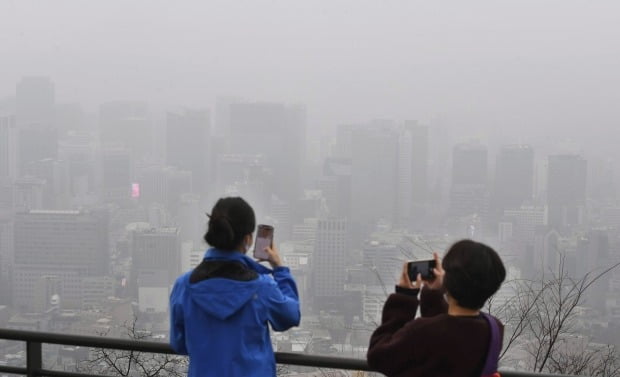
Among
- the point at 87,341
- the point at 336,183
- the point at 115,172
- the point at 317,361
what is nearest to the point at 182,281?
the point at 317,361

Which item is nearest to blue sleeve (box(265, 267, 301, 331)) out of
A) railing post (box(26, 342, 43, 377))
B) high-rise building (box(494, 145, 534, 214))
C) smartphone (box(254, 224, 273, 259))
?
smartphone (box(254, 224, 273, 259))

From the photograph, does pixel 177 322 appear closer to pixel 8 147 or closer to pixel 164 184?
pixel 164 184

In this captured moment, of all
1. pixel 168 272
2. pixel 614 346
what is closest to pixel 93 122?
pixel 168 272

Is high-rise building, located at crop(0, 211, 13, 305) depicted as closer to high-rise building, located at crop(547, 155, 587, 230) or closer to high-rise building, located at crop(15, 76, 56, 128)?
high-rise building, located at crop(15, 76, 56, 128)

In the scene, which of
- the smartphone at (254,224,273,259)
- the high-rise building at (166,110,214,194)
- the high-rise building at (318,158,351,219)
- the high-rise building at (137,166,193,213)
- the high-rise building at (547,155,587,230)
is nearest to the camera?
the smartphone at (254,224,273,259)

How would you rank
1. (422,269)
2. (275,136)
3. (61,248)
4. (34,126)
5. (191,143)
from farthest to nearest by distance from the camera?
(34,126) < (275,136) < (191,143) < (61,248) < (422,269)

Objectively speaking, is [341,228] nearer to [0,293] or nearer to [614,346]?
[0,293]

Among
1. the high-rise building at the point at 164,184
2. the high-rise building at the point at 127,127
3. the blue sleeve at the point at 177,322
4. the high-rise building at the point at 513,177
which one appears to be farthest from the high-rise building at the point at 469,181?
the high-rise building at the point at 127,127
